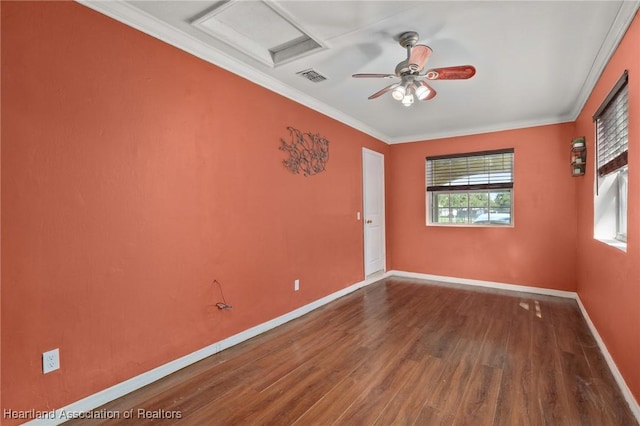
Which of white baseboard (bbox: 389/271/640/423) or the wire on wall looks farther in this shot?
the wire on wall

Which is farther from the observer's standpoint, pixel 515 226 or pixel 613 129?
pixel 515 226

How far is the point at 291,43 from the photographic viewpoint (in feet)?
8.28

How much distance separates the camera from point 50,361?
5.66 ft

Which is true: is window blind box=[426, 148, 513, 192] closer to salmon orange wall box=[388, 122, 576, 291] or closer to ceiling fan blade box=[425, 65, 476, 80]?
salmon orange wall box=[388, 122, 576, 291]

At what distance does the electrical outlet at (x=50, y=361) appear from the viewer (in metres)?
1.70

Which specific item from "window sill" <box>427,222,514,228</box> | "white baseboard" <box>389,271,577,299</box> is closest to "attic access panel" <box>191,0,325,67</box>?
"window sill" <box>427,222,514,228</box>

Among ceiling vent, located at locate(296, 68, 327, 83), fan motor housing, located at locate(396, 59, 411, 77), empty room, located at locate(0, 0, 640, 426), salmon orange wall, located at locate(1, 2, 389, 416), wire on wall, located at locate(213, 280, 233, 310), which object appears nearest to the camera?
salmon orange wall, located at locate(1, 2, 389, 416)

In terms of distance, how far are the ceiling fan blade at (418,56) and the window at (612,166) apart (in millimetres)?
1273

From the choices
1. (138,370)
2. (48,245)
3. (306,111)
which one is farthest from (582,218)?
(48,245)

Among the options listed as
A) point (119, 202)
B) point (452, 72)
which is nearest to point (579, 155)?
point (452, 72)

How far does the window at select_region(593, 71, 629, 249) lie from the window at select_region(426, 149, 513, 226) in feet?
5.49

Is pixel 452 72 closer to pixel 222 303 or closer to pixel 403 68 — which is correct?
pixel 403 68

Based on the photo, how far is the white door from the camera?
4875 mm

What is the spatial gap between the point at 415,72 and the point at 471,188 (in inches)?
120
